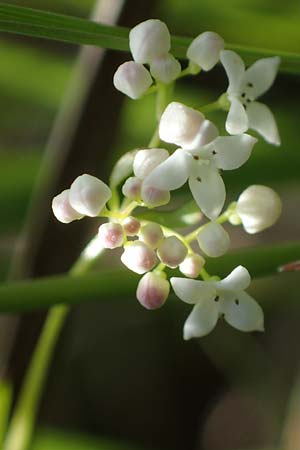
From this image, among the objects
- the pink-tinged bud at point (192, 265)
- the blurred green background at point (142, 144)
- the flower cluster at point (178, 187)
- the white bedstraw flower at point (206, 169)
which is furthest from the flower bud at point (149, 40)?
the blurred green background at point (142, 144)

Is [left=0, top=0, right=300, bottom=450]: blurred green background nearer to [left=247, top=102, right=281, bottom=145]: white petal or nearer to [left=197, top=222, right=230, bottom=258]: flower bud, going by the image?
[left=247, top=102, right=281, bottom=145]: white petal

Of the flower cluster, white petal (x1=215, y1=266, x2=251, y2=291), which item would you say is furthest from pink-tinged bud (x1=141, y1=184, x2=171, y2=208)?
white petal (x1=215, y1=266, x2=251, y2=291)

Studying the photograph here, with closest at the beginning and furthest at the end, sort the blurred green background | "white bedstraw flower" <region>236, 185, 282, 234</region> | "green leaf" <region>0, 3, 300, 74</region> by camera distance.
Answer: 1. "green leaf" <region>0, 3, 300, 74</region>
2. "white bedstraw flower" <region>236, 185, 282, 234</region>
3. the blurred green background

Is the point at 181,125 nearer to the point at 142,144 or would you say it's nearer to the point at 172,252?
the point at 172,252

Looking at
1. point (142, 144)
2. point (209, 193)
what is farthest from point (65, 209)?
point (142, 144)

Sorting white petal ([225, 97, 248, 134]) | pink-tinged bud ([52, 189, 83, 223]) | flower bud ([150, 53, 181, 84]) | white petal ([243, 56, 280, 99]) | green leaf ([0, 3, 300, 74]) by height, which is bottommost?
pink-tinged bud ([52, 189, 83, 223])

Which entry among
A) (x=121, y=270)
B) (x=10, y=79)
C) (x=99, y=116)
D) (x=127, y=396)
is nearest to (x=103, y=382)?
(x=127, y=396)
